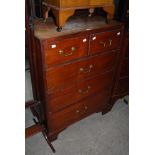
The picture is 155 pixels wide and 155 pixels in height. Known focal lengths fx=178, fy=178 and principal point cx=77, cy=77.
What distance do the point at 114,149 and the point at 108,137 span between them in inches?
5.9

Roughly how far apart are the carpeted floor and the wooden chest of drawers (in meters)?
0.15

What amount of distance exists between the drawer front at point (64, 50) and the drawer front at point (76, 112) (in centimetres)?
55

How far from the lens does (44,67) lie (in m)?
1.28

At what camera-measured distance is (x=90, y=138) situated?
1877 mm

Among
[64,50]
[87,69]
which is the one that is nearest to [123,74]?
[87,69]

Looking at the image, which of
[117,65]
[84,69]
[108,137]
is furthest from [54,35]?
[108,137]

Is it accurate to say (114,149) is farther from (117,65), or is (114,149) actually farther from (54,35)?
(54,35)

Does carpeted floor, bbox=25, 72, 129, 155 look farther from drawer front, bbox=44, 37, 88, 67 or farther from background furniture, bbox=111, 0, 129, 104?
drawer front, bbox=44, 37, 88, 67

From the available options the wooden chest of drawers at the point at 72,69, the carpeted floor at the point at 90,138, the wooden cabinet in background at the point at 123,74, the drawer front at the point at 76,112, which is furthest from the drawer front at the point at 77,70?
the carpeted floor at the point at 90,138

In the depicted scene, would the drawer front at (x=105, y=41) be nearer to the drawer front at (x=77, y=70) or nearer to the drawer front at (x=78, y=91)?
the drawer front at (x=77, y=70)

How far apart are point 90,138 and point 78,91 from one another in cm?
58

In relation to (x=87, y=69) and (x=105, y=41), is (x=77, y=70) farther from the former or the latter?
(x=105, y=41)

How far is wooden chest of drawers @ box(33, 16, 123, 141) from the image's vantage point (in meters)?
1.28

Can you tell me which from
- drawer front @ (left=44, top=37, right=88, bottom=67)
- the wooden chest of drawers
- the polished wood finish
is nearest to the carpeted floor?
the wooden chest of drawers
